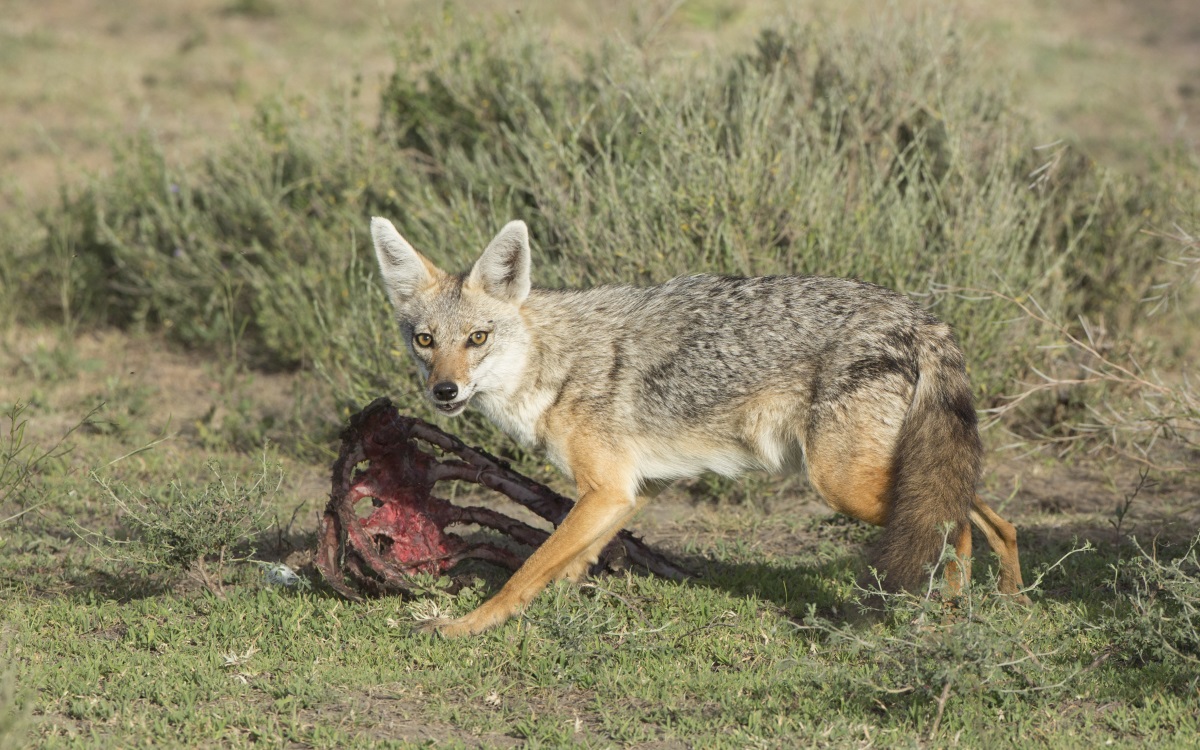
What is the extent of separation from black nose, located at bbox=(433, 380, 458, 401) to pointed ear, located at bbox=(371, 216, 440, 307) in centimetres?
81

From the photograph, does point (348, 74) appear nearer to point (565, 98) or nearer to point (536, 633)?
point (565, 98)

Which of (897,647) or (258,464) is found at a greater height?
(897,647)

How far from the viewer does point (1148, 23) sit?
1967 cm

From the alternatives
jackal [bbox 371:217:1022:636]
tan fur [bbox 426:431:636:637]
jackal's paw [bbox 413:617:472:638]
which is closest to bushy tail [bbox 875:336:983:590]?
jackal [bbox 371:217:1022:636]

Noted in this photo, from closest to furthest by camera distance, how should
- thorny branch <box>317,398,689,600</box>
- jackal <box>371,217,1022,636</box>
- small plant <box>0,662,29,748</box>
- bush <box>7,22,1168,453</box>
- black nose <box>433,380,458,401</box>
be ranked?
1. small plant <box>0,662,29,748</box>
2. jackal <box>371,217,1022,636</box>
3. black nose <box>433,380,458,401</box>
4. thorny branch <box>317,398,689,600</box>
5. bush <box>7,22,1168,453</box>

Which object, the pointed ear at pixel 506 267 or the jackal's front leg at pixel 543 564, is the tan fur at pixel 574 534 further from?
the pointed ear at pixel 506 267

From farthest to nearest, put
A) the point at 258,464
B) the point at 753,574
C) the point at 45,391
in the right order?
the point at 45,391 → the point at 258,464 → the point at 753,574

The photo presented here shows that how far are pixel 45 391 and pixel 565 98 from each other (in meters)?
4.38

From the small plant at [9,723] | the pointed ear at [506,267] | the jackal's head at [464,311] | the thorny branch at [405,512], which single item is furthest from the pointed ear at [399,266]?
the small plant at [9,723]

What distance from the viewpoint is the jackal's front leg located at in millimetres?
5066

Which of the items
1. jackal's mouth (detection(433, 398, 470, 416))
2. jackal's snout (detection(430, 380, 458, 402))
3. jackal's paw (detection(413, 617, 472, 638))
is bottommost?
jackal's paw (detection(413, 617, 472, 638))

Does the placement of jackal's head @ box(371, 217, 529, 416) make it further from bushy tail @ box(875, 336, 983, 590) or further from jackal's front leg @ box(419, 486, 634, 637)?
bushy tail @ box(875, 336, 983, 590)

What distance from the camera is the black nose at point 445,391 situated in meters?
5.00

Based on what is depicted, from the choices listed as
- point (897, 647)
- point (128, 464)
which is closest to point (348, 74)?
point (128, 464)
